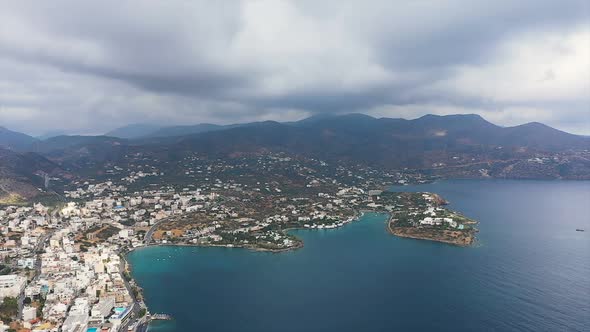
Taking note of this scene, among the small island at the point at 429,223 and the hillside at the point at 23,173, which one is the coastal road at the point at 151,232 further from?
the small island at the point at 429,223

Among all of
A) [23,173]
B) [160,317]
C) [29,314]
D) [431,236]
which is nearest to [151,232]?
[29,314]

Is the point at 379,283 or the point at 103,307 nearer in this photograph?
the point at 103,307

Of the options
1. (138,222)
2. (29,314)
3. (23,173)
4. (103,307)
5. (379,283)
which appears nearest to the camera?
(29,314)

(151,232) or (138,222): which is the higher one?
(138,222)

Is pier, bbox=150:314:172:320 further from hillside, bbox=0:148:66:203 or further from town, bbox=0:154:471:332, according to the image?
hillside, bbox=0:148:66:203

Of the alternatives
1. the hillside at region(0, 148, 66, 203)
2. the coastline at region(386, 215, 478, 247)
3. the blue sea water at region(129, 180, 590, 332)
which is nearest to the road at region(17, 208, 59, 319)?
the blue sea water at region(129, 180, 590, 332)

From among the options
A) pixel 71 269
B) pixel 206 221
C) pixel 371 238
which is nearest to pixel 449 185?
pixel 371 238

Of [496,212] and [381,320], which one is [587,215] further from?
[381,320]

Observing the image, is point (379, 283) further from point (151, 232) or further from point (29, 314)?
point (151, 232)

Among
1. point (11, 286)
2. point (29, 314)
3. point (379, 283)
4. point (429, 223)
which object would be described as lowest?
point (29, 314)
